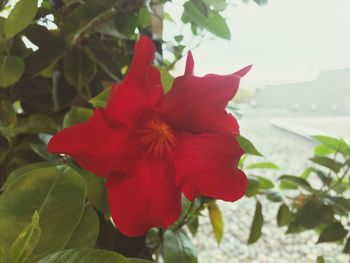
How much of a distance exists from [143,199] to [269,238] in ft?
2.67

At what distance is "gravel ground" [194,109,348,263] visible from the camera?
1.00 m

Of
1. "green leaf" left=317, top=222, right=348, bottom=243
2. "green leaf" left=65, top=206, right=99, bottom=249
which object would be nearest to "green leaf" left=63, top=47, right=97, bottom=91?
"green leaf" left=65, top=206, right=99, bottom=249

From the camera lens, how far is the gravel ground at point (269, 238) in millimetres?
1005

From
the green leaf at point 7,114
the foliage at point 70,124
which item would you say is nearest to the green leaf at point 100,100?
the foliage at point 70,124

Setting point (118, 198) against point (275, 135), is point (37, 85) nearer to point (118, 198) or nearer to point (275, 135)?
point (118, 198)

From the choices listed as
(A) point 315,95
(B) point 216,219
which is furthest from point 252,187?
(A) point 315,95

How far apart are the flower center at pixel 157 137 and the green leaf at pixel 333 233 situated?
48cm

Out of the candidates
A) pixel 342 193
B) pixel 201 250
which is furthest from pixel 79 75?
pixel 201 250

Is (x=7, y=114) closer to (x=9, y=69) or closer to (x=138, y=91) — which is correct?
(x=9, y=69)

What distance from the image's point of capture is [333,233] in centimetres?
69

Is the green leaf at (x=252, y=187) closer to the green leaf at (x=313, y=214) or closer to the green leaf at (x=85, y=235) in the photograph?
the green leaf at (x=313, y=214)

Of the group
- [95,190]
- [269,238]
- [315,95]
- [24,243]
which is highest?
[24,243]

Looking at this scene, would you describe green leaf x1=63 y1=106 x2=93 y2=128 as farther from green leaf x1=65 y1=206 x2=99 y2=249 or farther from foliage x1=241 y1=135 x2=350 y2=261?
foliage x1=241 y1=135 x2=350 y2=261

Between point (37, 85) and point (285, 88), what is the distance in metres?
0.83
